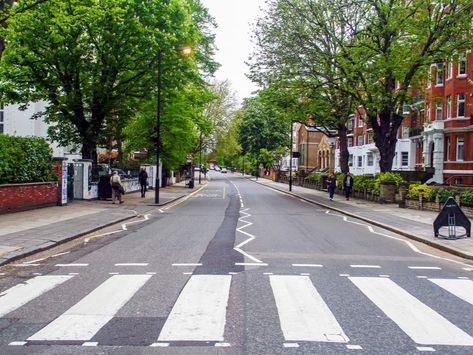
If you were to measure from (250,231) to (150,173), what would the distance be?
28.3 m

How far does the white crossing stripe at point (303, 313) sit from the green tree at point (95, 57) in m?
17.1

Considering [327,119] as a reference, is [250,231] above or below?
below

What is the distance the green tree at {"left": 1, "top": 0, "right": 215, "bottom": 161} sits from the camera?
2302 cm

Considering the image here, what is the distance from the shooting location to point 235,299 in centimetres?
683

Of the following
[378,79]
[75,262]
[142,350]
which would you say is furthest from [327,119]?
[142,350]

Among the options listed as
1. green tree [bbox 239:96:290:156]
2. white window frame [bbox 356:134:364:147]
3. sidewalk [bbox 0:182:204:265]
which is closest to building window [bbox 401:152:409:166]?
white window frame [bbox 356:134:364:147]

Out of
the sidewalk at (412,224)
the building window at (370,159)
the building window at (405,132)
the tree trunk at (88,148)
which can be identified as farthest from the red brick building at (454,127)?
the tree trunk at (88,148)

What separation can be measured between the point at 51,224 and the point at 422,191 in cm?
1865

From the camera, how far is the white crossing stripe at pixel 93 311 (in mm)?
5312

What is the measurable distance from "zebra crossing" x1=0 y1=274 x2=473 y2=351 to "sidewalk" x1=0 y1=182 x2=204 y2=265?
3.14 meters

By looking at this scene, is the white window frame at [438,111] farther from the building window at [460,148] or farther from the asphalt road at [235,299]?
the asphalt road at [235,299]

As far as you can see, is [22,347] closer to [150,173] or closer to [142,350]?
[142,350]

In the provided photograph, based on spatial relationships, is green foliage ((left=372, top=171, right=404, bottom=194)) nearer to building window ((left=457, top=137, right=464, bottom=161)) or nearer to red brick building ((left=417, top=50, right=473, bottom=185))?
red brick building ((left=417, top=50, right=473, bottom=185))

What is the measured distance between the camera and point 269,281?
808 cm
